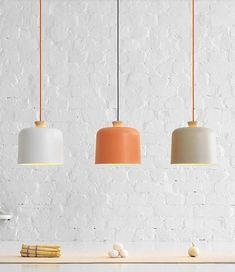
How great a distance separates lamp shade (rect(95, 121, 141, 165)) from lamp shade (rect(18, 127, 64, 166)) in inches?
8.1

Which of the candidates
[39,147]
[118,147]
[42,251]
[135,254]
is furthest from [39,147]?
[135,254]

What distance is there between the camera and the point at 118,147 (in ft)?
9.15

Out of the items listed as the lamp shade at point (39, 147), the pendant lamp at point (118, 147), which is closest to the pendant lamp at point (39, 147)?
the lamp shade at point (39, 147)

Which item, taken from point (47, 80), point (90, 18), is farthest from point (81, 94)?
point (90, 18)

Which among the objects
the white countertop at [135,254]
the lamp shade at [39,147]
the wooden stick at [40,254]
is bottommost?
the white countertop at [135,254]

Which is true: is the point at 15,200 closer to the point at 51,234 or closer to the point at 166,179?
the point at 51,234

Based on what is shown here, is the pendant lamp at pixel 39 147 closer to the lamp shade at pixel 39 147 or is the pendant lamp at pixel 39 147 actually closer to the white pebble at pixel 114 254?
the lamp shade at pixel 39 147

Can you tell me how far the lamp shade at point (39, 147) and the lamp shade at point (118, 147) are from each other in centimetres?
21

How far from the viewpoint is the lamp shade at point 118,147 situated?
9.12 feet

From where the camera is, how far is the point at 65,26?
414 centimetres

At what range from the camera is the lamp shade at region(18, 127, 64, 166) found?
2824 millimetres

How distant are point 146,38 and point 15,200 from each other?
4.56 feet

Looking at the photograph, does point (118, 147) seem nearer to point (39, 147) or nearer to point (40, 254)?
point (39, 147)

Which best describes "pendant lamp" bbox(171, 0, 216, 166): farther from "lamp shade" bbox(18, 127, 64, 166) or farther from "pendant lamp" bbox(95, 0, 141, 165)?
"lamp shade" bbox(18, 127, 64, 166)
